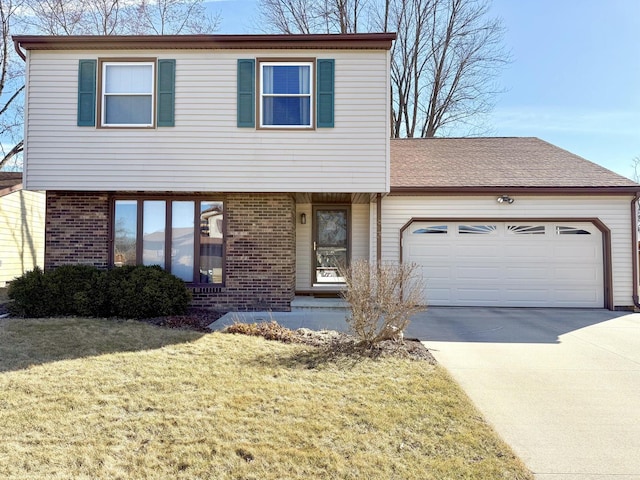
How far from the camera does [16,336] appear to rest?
6047 mm

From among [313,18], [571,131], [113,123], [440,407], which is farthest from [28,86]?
[571,131]

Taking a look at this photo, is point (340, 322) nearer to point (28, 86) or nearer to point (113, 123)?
point (113, 123)

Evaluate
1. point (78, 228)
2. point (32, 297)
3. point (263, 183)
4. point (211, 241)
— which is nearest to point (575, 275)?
point (263, 183)

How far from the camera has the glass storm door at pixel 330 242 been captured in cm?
1110

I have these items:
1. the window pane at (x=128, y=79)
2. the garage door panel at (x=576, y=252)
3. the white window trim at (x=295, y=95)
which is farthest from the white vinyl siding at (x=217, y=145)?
the garage door panel at (x=576, y=252)

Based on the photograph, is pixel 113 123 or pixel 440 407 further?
pixel 113 123

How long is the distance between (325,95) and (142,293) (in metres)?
5.52

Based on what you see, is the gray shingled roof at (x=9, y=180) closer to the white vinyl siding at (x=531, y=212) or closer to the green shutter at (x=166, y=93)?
the green shutter at (x=166, y=93)

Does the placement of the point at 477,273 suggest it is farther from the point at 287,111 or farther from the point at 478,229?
the point at 287,111

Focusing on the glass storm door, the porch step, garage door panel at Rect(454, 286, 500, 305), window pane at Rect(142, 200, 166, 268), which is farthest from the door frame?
window pane at Rect(142, 200, 166, 268)

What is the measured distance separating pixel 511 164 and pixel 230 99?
25.6 ft

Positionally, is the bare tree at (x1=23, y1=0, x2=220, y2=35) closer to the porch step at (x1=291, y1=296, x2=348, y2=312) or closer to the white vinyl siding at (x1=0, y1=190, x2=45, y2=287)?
the white vinyl siding at (x1=0, y1=190, x2=45, y2=287)

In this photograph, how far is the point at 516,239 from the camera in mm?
10258

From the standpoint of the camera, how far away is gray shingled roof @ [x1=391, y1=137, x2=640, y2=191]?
1015 cm
